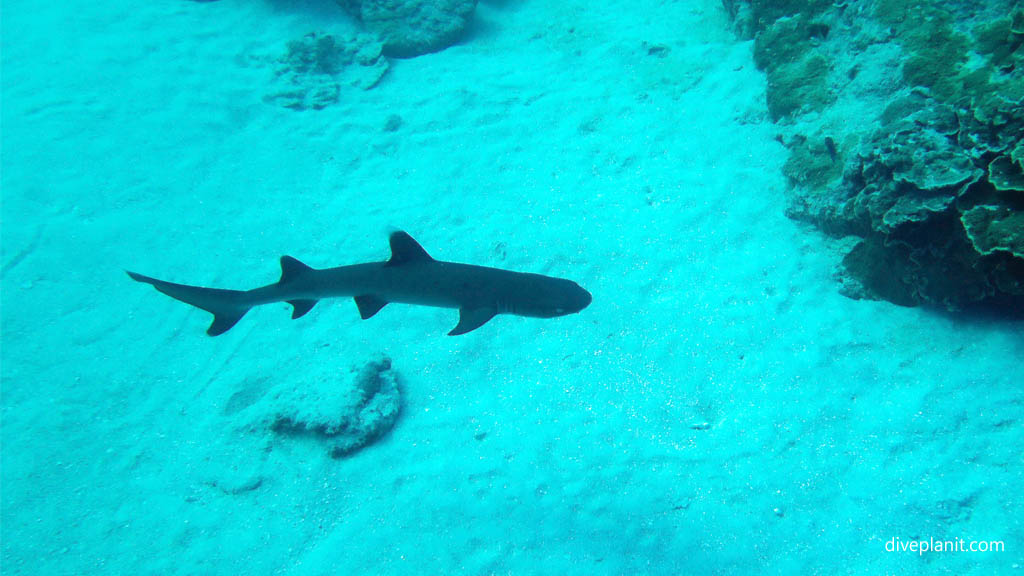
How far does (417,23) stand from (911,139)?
416 inches

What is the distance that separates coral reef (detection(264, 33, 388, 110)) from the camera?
35.2 ft

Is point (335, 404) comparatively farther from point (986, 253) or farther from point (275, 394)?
point (986, 253)

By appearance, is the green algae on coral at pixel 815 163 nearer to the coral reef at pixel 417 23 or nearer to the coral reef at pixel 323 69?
the coral reef at pixel 417 23

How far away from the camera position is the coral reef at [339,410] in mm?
4758

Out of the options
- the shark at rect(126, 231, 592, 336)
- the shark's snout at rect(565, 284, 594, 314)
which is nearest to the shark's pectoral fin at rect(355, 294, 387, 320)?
the shark at rect(126, 231, 592, 336)

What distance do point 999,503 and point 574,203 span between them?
5212mm

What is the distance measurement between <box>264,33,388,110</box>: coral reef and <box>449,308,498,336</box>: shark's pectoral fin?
8974 mm

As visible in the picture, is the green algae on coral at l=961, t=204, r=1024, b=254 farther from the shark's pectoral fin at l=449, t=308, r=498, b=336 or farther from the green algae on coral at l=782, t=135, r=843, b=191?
the shark's pectoral fin at l=449, t=308, r=498, b=336

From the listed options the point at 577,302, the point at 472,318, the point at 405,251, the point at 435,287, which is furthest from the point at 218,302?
the point at 577,302

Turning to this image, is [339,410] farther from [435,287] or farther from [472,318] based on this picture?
[472,318]

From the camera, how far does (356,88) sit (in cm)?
1095

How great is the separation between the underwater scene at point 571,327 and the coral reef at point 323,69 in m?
1.94

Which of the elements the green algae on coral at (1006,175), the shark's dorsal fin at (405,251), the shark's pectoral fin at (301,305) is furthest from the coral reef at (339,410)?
the green algae on coral at (1006,175)

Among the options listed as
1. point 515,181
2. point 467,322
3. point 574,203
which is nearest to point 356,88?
point 515,181
